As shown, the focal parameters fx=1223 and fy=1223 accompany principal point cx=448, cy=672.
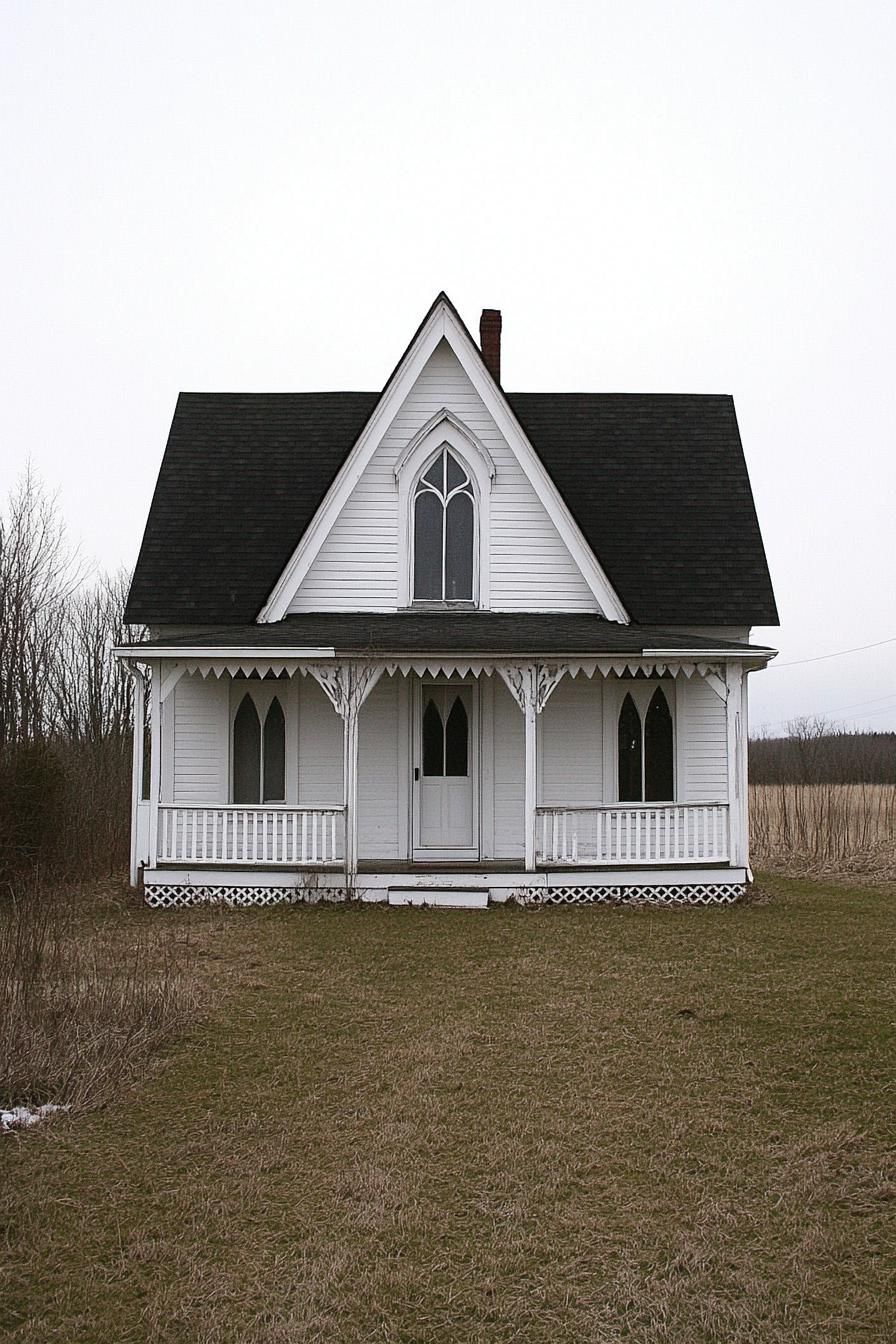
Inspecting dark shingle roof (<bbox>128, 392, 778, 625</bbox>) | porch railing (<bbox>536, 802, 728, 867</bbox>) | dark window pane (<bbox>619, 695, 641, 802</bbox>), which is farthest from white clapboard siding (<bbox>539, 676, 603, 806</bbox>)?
dark shingle roof (<bbox>128, 392, 778, 625</bbox>)

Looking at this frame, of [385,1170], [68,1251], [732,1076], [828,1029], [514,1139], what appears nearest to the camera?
[68,1251]

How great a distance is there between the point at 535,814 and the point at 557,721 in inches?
89.3

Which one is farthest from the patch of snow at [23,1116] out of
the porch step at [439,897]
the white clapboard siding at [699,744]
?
the white clapboard siding at [699,744]

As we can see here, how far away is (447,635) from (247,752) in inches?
152

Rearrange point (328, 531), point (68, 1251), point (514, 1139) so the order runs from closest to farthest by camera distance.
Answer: point (68, 1251) < point (514, 1139) < point (328, 531)

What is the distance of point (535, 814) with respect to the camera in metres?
16.3

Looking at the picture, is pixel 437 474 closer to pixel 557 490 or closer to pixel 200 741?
pixel 557 490

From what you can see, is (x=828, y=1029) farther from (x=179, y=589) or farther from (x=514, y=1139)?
(x=179, y=589)

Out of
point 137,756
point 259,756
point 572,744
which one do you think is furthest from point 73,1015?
point 572,744

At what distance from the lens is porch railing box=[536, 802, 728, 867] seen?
1653cm

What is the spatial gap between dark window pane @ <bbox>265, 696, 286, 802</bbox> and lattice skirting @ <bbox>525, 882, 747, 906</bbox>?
4302 millimetres

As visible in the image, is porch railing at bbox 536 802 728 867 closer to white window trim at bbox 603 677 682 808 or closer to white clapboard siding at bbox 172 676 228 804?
white window trim at bbox 603 677 682 808

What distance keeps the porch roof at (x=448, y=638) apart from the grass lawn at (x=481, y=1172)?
5.35 meters

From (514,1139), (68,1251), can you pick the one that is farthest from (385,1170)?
(68,1251)
